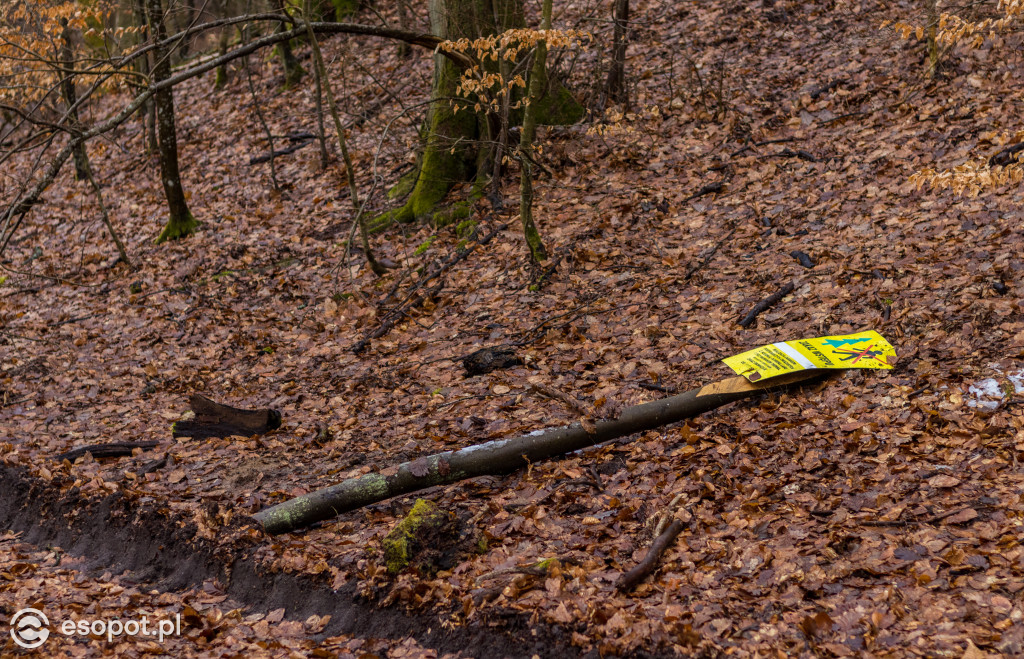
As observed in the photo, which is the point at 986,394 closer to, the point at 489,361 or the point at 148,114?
the point at 489,361

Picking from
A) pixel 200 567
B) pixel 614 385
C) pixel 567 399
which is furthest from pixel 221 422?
→ pixel 614 385

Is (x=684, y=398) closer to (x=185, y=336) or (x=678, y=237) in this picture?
(x=678, y=237)

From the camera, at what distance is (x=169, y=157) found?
35.0 ft


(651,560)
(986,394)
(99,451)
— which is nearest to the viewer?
(651,560)

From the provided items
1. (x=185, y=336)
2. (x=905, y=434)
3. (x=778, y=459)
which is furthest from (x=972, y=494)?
(x=185, y=336)

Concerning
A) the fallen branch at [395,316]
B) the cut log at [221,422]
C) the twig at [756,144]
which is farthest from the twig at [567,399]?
the twig at [756,144]

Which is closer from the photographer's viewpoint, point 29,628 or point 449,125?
point 29,628

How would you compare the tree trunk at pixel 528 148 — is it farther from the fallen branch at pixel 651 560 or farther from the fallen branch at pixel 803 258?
the fallen branch at pixel 651 560

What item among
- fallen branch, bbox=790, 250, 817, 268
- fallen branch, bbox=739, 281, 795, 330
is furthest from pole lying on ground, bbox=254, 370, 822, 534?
fallen branch, bbox=790, 250, 817, 268

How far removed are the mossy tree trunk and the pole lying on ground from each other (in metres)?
5.26

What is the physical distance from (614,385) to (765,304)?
167cm

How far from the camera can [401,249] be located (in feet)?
30.1

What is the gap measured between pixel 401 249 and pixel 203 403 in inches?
145

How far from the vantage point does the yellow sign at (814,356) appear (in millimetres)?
5113
